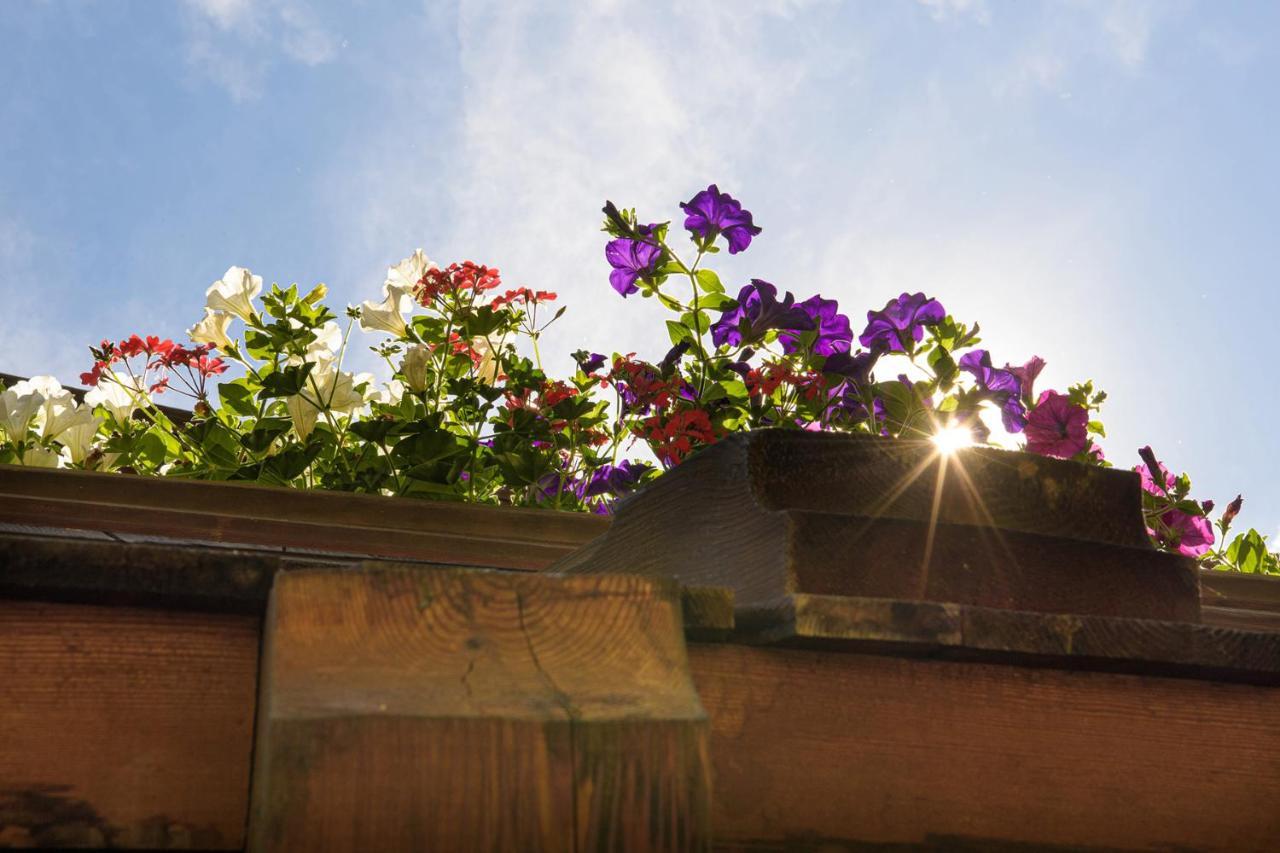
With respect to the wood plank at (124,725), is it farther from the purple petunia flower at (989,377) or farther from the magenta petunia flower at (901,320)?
the purple petunia flower at (989,377)

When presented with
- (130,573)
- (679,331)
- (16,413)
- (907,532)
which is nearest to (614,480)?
(679,331)

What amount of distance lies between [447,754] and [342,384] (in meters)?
2.13

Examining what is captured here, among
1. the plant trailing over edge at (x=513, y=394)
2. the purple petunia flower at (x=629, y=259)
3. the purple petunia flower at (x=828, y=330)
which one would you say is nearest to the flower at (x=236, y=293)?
the plant trailing over edge at (x=513, y=394)

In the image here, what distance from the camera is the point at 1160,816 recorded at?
1.19 m

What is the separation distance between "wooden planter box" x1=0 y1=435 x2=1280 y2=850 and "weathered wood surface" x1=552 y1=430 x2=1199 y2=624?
13cm

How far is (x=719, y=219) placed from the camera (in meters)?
2.73

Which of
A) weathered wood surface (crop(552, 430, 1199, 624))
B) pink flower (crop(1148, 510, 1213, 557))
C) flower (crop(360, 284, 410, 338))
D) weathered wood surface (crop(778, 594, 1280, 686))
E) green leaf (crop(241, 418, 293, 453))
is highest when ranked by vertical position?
flower (crop(360, 284, 410, 338))

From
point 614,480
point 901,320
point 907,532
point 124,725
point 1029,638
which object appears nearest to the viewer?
point 124,725

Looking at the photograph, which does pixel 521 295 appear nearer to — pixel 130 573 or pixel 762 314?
pixel 762 314

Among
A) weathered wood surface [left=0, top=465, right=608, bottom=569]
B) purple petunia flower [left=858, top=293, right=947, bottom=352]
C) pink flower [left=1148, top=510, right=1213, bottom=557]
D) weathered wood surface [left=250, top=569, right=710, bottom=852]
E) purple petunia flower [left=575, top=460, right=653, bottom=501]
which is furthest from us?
pink flower [left=1148, top=510, right=1213, bottom=557]

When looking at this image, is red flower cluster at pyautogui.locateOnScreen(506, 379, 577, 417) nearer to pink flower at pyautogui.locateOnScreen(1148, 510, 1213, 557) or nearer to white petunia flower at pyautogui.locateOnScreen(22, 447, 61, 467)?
white petunia flower at pyautogui.locateOnScreen(22, 447, 61, 467)

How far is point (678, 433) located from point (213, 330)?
121cm

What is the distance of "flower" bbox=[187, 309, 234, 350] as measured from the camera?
3018 mm

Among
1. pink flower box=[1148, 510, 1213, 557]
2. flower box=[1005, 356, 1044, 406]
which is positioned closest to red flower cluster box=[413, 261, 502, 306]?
flower box=[1005, 356, 1044, 406]
